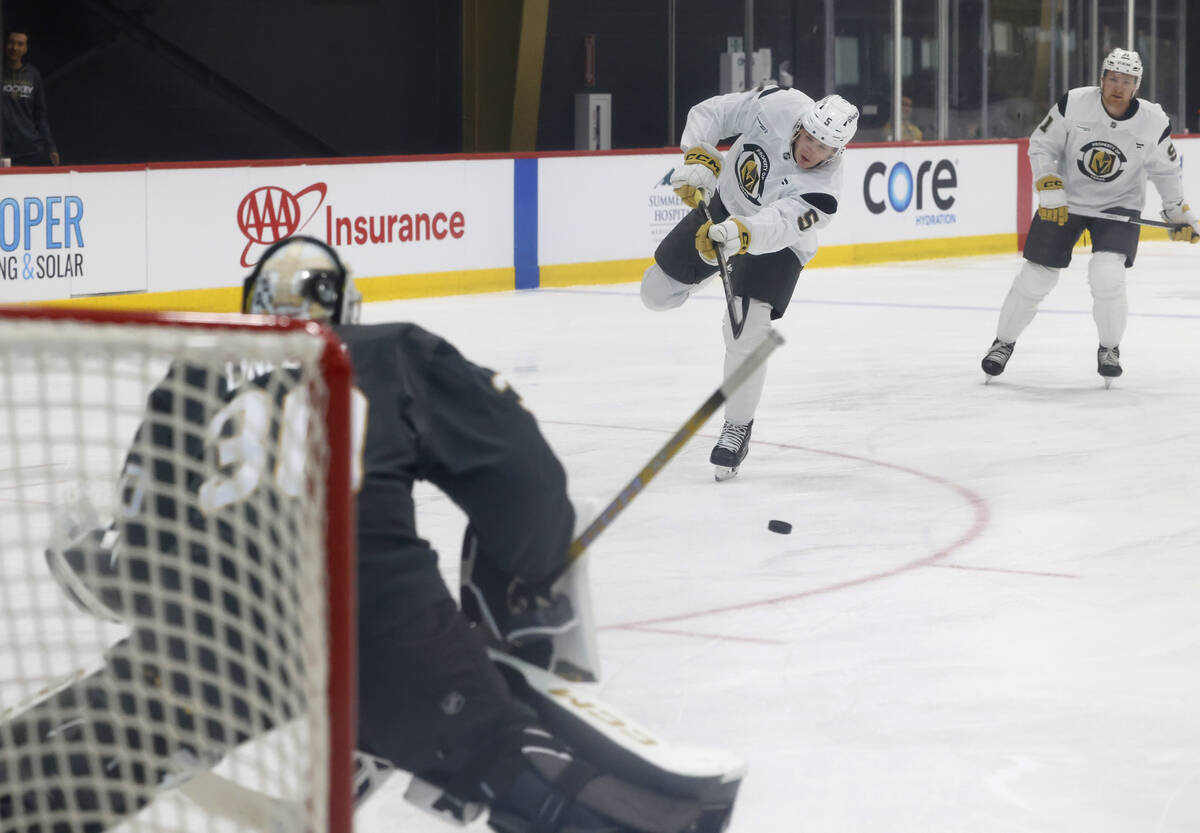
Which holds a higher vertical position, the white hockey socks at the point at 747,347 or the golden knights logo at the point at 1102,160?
the golden knights logo at the point at 1102,160

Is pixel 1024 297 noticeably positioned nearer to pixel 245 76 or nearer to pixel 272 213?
pixel 272 213

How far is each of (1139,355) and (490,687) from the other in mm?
7010

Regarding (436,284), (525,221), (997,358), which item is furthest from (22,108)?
(997,358)

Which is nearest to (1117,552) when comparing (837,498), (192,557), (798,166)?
(837,498)

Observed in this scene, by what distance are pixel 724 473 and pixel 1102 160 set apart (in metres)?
2.79

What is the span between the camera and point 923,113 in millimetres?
17938

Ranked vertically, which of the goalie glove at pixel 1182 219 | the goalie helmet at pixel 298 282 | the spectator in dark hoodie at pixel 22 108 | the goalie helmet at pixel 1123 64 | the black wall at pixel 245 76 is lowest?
the goalie helmet at pixel 298 282

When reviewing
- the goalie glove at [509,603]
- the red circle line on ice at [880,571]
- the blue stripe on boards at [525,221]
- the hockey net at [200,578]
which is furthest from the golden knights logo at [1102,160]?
the hockey net at [200,578]

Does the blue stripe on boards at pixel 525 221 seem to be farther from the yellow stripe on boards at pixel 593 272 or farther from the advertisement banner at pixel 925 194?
the advertisement banner at pixel 925 194

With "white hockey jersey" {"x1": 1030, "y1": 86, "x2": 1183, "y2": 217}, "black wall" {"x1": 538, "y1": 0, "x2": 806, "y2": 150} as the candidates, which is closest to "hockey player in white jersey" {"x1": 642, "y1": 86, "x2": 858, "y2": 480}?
"white hockey jersey" {"x1": 1030, "y1": 86, "x2": 1183, "y2": 217}

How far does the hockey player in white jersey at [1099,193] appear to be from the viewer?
755 cm

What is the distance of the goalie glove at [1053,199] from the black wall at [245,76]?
8.68 metres

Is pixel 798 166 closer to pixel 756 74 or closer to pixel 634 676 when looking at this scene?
pixel 634 676

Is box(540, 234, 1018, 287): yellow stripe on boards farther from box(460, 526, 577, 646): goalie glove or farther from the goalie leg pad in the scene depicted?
the goalie leg pad
